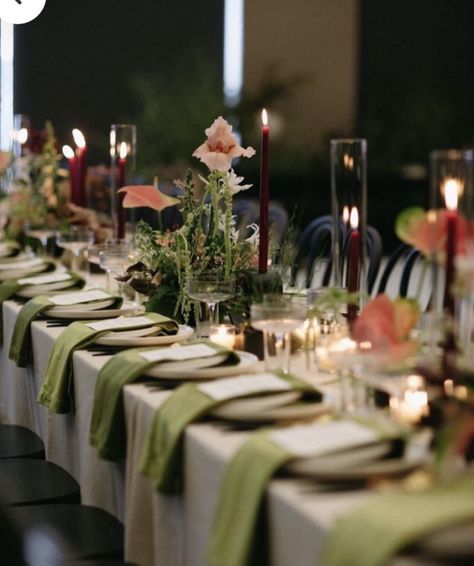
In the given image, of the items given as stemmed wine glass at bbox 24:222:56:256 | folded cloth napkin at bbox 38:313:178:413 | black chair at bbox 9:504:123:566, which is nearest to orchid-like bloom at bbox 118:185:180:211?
folded cloth napkin at bbox 38:313:178:413

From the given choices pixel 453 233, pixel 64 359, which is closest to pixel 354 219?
pixel 453 233

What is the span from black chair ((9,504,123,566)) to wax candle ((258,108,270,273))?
0.69 metres

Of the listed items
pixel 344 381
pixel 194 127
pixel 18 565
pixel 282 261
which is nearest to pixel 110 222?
pixel 282 261

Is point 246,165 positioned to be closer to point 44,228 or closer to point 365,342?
point 44,228

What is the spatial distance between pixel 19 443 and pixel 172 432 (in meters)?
1.14

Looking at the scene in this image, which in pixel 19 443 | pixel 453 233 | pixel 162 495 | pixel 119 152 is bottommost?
pixel 19 443

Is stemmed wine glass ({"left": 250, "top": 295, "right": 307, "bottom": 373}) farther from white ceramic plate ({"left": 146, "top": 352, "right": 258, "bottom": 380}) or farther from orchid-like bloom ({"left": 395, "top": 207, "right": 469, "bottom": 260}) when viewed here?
orchid-like bloom ({"left": 395, "top": 207, "right": 469, "bottom": 260})

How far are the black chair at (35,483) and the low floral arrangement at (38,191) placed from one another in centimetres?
173

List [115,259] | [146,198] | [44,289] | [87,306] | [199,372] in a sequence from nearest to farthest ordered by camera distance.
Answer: [199,372]
[146,198]
[87,306]
[115,259]
[44,289]

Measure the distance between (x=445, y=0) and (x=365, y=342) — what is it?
10.8 m

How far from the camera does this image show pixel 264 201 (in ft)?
8.09

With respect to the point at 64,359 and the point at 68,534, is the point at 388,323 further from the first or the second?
the point at 64,359

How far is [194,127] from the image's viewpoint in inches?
405

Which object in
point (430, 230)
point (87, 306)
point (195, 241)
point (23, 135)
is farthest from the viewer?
point (23, 135)
